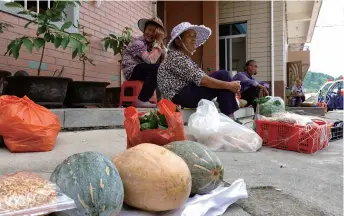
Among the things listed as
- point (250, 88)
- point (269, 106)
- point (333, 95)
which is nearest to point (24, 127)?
point (269, 106)

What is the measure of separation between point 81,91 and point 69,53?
100 centimetres

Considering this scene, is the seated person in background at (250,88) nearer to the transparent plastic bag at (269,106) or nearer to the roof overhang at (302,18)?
the transparent plastic bag at (269,106)

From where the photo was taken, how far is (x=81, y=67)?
187 inches

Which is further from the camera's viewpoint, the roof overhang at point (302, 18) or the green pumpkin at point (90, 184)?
the roof overhang at point (302, 18)

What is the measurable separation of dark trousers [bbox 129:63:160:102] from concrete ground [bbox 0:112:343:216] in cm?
89

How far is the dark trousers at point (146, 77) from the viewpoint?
13.5 feet

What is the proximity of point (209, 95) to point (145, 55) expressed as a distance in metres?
1.18

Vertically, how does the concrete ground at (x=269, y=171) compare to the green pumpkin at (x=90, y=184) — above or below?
below

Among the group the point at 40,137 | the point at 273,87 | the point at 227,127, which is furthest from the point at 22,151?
the point at 273,87

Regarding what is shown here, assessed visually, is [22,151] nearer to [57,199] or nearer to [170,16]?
[57,199]

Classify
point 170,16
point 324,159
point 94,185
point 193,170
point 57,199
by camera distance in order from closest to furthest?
point 57,199 → point 94,185 → point 193,170 → point 324,159 → point 170,16

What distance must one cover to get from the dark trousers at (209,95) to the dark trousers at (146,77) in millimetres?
672

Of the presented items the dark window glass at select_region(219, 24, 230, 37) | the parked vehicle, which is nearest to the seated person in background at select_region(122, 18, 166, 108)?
the dark window glass at select_region(219, 24, 230, 37)

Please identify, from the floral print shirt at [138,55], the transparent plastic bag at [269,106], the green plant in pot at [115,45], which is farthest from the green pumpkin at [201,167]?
the green plant in pot at [115,45]
